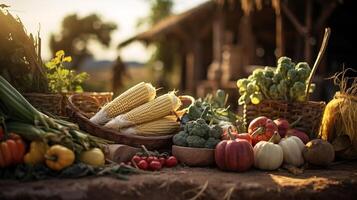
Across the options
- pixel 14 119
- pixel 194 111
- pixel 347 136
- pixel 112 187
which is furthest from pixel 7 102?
pixel 347 136

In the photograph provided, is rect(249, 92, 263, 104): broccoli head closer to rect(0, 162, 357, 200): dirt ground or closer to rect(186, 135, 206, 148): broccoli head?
rect(186, 135, 206, 148): broccoli head

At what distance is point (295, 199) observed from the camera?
2.85 m

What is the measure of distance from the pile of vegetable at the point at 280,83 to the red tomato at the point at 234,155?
3.29 feet

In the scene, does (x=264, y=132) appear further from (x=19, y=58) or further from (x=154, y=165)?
(x=19, y=58)

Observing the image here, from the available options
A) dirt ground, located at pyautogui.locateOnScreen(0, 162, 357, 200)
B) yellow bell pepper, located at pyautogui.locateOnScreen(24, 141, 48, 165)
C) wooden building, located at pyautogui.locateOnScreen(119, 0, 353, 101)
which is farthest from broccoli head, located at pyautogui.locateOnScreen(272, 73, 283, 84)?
wooden building, located at pyautogui.locateOnScreen(119, 0, 353, 101)

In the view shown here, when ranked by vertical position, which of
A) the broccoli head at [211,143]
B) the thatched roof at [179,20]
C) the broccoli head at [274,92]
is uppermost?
the thatched roof at [179,20]

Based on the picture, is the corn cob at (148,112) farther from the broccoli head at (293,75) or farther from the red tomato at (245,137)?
the broccoli head at (293,75)

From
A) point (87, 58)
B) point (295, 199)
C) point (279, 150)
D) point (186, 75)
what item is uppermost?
point (87, 58)

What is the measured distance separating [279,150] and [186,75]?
15.9 meters

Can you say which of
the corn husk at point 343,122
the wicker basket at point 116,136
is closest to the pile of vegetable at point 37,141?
the wicker basket at point 116,136

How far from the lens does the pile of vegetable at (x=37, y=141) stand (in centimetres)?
293

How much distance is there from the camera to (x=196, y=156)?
347 cm

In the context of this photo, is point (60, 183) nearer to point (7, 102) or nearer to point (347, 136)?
point (7, 102)

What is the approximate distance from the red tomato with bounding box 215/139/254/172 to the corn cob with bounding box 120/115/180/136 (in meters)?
0.64
